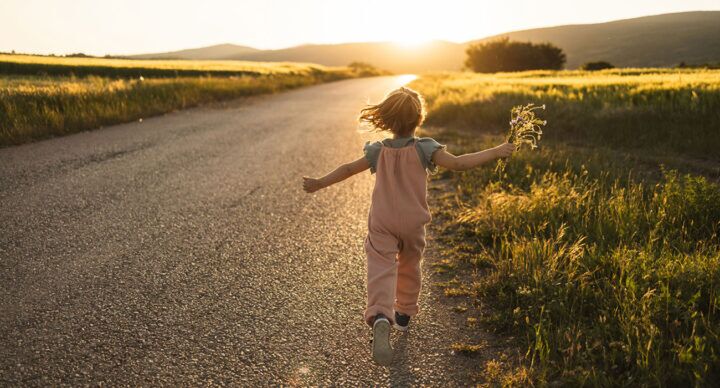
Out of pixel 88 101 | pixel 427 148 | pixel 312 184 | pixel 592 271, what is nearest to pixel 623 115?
pixel 592 271

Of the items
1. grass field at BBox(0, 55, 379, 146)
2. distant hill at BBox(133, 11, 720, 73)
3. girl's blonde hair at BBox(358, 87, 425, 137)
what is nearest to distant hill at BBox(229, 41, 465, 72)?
distant hill at BBox(133, 11, 720, 73)

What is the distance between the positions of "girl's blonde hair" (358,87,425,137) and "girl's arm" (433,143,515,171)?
0.25 meters

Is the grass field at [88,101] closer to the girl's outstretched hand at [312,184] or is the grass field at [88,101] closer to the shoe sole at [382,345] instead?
the girl's outstretched hand at [312,184]

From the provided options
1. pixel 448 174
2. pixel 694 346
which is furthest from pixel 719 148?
pixel 694 346

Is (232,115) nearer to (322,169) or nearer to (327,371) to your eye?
(322,169)

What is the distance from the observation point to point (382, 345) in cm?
278

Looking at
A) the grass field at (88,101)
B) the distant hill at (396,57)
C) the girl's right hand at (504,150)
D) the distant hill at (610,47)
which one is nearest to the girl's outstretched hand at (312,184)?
the girl's right hand at (504,150)

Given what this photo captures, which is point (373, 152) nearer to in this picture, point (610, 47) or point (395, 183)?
point (395, 183)

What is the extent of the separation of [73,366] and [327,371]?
4.54 ft

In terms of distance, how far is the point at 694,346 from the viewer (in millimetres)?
2773

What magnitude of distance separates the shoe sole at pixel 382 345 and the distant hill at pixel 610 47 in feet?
211

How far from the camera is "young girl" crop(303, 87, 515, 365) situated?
3.03 meters

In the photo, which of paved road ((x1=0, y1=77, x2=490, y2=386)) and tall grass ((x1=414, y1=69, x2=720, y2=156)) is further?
tall grass ((x1=414, y1=69, x2=720, y2=156))

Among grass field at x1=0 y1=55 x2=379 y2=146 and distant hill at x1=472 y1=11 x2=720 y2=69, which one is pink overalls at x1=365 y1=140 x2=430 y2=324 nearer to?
grass field at x1=0 y1=55 x2=379 y2=146
